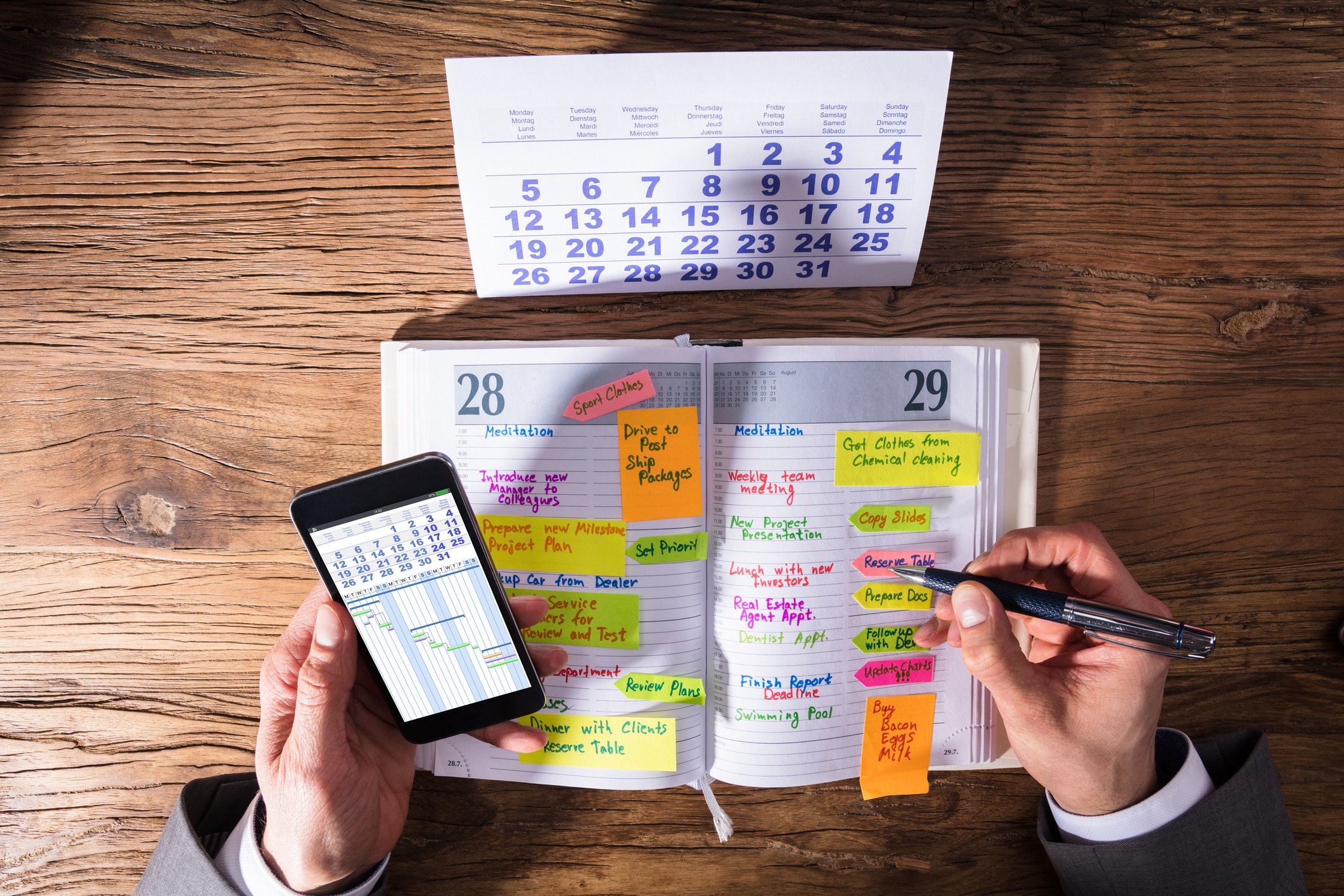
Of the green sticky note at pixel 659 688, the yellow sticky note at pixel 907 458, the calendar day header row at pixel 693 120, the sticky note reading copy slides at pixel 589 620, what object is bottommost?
the green sticky note at pixel 659 688

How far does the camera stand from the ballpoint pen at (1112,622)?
0.61 m

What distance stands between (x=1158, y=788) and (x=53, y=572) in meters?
1.26

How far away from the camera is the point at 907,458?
0.75 m

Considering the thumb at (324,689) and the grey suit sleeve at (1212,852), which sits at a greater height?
the thumb at (324,689)

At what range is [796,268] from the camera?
746 millimetres

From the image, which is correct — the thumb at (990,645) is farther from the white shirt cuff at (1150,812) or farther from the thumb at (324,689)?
the thumb at (324,689)

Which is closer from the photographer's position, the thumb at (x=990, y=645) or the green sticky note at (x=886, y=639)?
the thumb at (x=990, y=645)

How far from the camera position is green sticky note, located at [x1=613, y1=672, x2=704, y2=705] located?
29.6 inches

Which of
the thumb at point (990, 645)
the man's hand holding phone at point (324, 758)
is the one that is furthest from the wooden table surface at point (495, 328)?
the thumb at point (990, 645)

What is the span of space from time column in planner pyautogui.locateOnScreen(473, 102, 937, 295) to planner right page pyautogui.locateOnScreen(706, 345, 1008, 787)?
11 centimetres

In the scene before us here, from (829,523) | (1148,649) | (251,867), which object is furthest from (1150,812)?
(251,867)

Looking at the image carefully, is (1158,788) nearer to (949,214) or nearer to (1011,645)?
(1011,645)

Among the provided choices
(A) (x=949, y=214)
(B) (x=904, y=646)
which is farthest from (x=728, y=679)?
(A) (x=949, y=214)

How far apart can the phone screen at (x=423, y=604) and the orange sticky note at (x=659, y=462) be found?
18 cm
